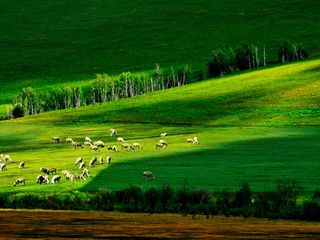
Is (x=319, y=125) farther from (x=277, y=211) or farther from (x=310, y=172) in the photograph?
(x=277, y=211)

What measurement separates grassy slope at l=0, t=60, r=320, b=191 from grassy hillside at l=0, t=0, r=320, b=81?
2009 inches

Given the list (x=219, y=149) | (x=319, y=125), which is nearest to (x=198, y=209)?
(x=219, y=149)

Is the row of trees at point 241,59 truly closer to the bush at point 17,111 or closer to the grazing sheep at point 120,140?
the bush at point 17,111

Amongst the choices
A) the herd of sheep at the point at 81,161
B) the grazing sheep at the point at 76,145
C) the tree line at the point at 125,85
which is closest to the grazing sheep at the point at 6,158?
the herd of sheep at the point at 81,161

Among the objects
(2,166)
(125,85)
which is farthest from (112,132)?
(125,85)

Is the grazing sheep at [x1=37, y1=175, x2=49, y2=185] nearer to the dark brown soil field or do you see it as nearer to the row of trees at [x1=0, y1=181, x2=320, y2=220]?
the row of trees at [x1=0, y1=181, x2=320, y2=220]

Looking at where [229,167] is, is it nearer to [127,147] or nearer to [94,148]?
[127,147]

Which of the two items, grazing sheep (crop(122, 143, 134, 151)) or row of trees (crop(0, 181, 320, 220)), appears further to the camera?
grazing sheep (crop(122, 143, 134, 151))

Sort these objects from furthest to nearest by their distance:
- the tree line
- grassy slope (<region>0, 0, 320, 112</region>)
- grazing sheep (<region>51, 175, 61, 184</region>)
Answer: grassy slope (<region>0, 0, 320, 112</region>)
the tree line
grazing sheep (<region>51, 175, 61, 184</region>)

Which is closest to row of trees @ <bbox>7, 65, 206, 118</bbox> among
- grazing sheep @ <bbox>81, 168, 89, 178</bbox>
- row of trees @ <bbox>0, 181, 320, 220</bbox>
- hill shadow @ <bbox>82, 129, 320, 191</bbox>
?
hill shadow @ <bbox>82, 129, 320, 191</bbox>

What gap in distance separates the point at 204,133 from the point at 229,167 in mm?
23188

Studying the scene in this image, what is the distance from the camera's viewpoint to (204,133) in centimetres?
7988

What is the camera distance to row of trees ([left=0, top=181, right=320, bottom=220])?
43312 millimetres

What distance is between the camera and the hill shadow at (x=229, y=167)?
5072cm
